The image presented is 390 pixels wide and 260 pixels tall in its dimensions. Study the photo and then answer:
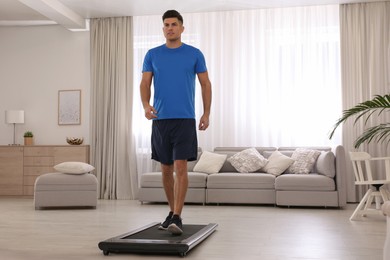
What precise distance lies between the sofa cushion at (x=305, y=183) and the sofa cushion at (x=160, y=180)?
3.24 feet

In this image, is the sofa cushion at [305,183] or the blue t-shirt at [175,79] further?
the sofa cushion at [305,183]

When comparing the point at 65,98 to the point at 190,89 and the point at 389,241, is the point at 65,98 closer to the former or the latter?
the point at 190,89

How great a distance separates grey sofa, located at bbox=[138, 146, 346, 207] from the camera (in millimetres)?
6316

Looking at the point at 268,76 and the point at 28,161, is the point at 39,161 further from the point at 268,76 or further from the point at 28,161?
the point at 268,76

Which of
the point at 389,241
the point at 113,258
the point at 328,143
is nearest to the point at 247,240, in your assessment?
the point at 113,258

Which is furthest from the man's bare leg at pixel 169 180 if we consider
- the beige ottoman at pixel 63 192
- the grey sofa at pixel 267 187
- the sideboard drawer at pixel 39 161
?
the sideboard drawer at pixel 39 161

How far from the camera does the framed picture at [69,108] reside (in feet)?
28.0

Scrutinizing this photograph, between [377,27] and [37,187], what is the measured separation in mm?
5135

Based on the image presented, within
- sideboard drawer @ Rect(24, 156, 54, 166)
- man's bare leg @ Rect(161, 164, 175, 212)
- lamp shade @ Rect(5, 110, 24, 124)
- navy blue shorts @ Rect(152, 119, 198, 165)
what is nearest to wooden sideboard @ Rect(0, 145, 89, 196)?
sideboard drawer @ Rect(24, 156, 54, 166)

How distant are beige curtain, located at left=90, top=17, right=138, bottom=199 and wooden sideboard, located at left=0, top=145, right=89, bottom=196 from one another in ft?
1.13

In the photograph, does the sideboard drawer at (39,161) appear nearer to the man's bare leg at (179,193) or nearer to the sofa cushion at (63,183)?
the sofa cushion at (63,183)

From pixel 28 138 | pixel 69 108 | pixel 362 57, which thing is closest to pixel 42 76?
pixel 69 108

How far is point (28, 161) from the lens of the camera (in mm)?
7992

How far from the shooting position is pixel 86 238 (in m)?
3.83
